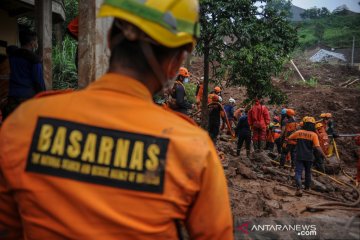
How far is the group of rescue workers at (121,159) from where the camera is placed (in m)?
1.04

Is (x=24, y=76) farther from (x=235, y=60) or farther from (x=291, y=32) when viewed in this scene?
(x=291, y=32)

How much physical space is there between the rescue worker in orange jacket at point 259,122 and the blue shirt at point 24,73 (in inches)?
338

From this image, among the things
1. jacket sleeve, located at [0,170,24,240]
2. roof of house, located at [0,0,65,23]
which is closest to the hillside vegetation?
roof of house, located at [0,0,65,23]

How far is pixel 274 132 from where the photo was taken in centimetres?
1347

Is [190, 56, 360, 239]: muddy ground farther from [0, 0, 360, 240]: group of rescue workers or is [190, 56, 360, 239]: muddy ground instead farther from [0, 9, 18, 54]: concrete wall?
[0, 9, 18, 54]: concrete wall

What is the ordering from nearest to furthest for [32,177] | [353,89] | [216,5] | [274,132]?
[32,177] < [216,5] < [274,132] < [353,89]

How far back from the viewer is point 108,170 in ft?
3.46

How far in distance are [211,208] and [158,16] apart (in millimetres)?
613

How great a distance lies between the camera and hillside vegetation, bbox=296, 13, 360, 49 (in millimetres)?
37906

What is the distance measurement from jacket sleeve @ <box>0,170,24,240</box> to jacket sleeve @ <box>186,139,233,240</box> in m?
0.59

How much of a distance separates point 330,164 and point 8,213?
1181 centimetres

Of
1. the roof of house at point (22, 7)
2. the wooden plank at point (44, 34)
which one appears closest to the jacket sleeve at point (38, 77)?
the wooden plank at point (44, 34)

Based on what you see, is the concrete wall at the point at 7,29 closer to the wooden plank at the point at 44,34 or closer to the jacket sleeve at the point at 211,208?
the wooden plank at the point at 44,34

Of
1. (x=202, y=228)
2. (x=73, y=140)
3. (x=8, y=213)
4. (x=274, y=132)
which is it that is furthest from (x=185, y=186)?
(x=274, y=132)
